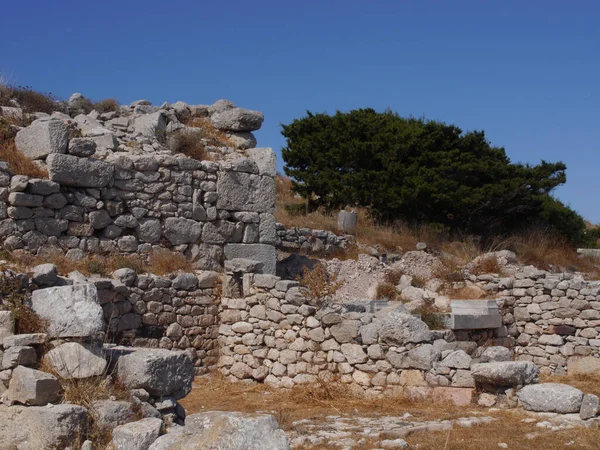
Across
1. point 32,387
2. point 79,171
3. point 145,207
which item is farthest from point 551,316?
point 32,387

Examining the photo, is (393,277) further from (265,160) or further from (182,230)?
(182,230)

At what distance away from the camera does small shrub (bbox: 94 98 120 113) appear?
13273 mm

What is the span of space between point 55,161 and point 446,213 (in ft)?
46.5

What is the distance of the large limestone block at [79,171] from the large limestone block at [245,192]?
1.89m

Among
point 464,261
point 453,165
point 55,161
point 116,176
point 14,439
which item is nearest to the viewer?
point 14,439

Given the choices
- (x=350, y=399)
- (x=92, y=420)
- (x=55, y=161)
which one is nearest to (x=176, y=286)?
(x=55, y=161)

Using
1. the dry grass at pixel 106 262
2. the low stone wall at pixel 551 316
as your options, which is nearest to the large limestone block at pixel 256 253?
the dry grass at pixel 106 262

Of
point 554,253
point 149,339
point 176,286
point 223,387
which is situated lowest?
point 223,387

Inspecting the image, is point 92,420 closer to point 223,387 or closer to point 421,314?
point 223,387

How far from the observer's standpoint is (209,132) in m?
12.6

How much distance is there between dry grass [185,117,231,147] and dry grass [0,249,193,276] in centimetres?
250

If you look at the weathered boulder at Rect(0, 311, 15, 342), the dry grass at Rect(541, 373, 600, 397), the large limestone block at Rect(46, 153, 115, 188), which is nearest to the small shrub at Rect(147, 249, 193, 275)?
the large limestone block at Rect(46, 153, 115, 188)

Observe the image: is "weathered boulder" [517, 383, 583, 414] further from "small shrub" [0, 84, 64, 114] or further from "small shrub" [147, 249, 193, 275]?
"small shrub" [0, 84, 64, 114]

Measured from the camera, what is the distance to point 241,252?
452 inches
